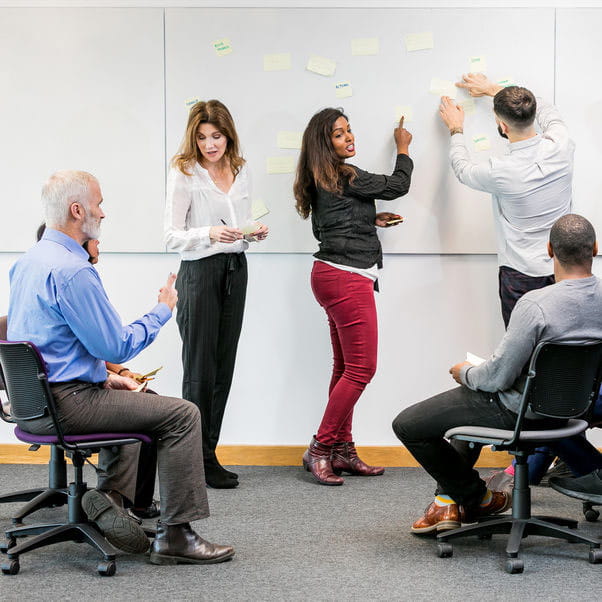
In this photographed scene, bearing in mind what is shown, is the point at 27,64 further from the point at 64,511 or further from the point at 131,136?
the point at 64,511

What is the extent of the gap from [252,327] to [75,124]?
1.35 metres

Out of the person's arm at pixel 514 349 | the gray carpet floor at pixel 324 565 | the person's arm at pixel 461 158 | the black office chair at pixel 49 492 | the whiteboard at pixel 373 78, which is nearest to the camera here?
the gray carpet floor at pixel 324 565

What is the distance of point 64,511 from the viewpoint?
3486 millimetres

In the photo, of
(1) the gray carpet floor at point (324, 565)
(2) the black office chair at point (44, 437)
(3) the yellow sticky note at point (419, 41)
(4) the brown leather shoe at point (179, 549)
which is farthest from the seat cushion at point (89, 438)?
(3) the yellow sticky note at point (419, 41)

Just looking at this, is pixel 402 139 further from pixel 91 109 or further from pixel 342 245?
pixel 91 109

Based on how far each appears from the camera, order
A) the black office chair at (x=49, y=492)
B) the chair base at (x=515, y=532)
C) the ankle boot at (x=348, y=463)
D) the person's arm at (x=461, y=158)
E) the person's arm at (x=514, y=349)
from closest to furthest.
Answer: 1. the person's arm at (x=514, y=349)
2. the chair base at (x=515, y=532)
3. the black office chair at (x=49, y=492)
4. the person's arm at (x=461, y=158)
5. the ankle boot at (x=348, y=463)

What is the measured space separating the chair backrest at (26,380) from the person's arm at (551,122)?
92.5 inches

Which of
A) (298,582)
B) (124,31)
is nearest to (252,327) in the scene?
(124,31)

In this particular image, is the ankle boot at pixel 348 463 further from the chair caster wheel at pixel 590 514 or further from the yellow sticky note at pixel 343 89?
the yellow sticky note at pixel 343 89

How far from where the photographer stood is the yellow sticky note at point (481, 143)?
4.20 meters

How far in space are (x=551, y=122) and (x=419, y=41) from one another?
78 centimetres

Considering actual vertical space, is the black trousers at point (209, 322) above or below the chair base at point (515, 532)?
above

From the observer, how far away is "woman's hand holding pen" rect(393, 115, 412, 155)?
409 centimetres

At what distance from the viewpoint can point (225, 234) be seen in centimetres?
360
